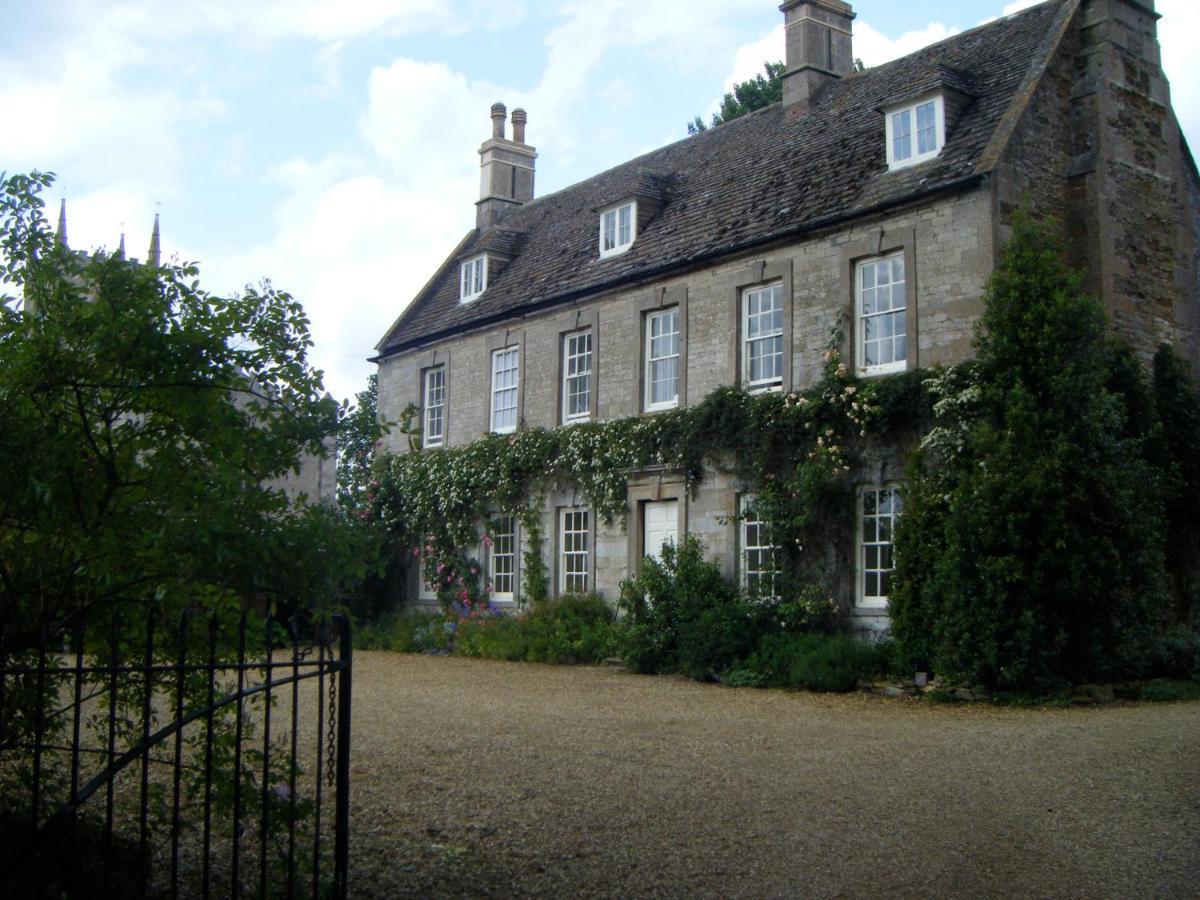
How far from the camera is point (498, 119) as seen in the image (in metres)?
28.9

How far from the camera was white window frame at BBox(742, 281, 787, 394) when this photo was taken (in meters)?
17.1

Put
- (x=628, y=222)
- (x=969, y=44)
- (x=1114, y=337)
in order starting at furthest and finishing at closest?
(x=628, y=222) < (x=969, y=44) < (x=1114, y=337)

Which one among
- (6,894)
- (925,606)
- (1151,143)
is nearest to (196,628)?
(6,894)

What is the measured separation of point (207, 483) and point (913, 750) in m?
7.05

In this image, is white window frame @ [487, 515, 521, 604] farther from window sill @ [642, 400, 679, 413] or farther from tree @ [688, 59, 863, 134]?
tree @ [688, 59, 863, 134]

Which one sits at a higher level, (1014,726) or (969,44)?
(969,44)

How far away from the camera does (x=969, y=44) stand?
60.1ft

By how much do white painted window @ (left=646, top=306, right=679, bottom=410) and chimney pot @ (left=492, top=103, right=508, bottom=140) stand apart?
11601mm

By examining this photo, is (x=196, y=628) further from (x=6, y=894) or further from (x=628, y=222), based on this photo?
(x=628, y=222)

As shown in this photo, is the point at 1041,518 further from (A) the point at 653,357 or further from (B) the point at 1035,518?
(A) the point at 653,357

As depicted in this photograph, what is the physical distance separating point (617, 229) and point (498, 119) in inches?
369

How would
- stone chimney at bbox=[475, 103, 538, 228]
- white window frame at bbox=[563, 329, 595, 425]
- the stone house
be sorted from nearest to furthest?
the stone house
white window frame at bbox=[563, 329, 595, 425]
stone chimney at bbox=[475, 103, 538, 228]

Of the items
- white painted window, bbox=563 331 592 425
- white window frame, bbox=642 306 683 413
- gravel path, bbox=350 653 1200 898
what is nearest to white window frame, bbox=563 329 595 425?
white painted window, bbox=563 331 592 425

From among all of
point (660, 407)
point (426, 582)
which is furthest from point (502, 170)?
point (660, 407)
